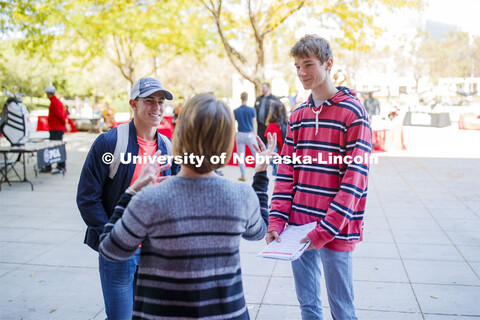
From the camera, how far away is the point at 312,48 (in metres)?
2.71

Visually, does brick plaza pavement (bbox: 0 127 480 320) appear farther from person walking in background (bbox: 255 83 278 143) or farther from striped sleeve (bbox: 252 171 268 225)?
person walking in background (bbox: 255 83 278 143)

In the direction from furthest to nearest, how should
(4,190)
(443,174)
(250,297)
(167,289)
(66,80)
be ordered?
(66,80) < (443,174) < (4,190) < (250,297) < (167,289)

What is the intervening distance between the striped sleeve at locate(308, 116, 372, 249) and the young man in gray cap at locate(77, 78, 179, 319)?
3.33ft

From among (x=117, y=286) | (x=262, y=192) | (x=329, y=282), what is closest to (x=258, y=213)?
(x=262, y=192)

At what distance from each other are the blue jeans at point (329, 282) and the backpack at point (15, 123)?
29.4ft

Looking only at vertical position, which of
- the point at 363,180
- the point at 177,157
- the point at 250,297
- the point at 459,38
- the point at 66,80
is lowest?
the point at 250,297

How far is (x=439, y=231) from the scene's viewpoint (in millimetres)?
6797

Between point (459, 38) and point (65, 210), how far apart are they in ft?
200

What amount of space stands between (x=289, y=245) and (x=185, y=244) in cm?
95

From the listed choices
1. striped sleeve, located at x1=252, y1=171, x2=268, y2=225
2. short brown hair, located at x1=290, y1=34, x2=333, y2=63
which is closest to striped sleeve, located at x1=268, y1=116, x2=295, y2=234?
short brown hair, located at x1=290, y1=34, x2=333, y2=63

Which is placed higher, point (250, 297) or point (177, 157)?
point (177, 157)

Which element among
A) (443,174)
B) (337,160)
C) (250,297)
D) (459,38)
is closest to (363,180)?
(337,160)

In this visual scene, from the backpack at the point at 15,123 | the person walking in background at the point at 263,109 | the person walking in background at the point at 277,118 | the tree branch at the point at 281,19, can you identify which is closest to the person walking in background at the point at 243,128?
the person walking in background at the point at 263,109

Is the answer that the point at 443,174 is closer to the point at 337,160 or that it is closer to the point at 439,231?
the point at 439,231
